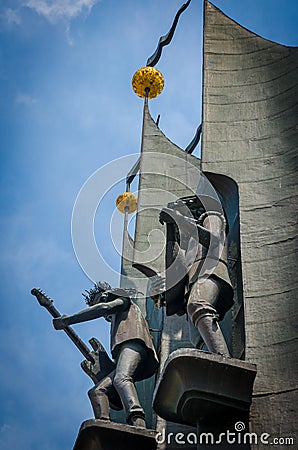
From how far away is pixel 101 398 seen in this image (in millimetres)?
9250

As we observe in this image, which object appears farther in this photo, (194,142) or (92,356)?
(194,142)

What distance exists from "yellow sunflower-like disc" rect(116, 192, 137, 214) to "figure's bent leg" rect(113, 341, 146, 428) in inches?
247

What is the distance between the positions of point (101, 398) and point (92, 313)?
101 cm

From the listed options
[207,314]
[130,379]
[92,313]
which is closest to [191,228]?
[207,314]

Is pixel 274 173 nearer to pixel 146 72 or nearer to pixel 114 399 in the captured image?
pixel 114 399

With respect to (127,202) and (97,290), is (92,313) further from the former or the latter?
(127,202)

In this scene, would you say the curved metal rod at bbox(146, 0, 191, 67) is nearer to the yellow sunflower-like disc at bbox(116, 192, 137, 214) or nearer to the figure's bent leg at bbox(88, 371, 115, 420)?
the yellow sunflower-like disc at bbox(116, 192, 137, 214)

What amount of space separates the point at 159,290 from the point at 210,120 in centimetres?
235

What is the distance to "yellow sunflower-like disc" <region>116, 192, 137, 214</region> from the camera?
15.6 m

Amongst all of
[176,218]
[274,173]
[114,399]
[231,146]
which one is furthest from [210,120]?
[114,399]

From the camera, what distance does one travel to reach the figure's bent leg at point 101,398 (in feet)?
30.0

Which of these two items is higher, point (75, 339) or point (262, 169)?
point (262, 169)

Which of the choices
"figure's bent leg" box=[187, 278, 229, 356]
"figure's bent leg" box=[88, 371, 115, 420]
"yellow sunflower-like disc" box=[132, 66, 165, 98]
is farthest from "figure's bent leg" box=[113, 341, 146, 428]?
"yellow sunflower-like disc" box=[132, 66, 165, 98]

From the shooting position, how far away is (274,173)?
32.3 feet
